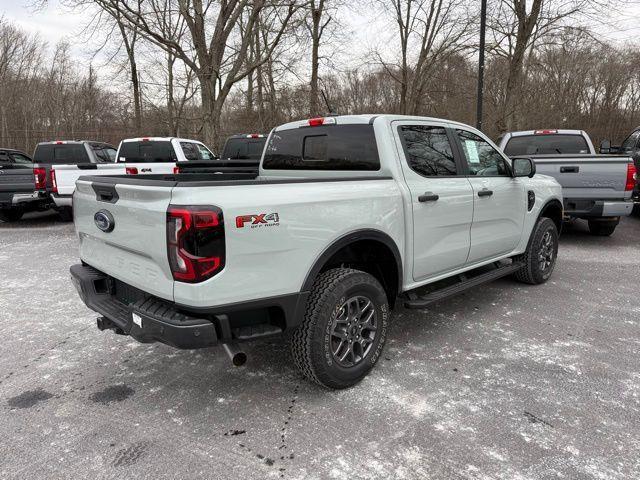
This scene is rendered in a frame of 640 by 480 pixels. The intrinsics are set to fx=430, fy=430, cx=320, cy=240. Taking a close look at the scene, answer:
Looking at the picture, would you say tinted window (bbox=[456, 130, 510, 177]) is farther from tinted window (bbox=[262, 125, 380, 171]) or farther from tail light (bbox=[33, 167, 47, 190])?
tail light (bbox=[33, 167, 47, 190])

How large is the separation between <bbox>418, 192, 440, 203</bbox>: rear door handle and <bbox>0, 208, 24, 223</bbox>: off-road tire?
10.4 meters

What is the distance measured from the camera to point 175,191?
2.23 meters

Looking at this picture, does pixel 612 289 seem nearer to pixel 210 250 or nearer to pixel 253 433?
pixel 253 433

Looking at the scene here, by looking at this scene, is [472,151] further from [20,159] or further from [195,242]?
[20,159]

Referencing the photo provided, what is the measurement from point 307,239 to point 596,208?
6059mm

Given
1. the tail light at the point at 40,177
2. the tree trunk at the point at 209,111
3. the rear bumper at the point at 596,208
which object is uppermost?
the tree trunk at the point at 209,111

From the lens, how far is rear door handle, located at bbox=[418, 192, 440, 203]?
3.34m

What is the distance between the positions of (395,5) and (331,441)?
2624 centimetres

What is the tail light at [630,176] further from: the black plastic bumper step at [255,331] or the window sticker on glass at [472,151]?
the black plastic bumper step at [255,331]

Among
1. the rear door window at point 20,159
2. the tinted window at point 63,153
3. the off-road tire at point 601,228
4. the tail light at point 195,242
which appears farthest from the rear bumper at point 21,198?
the off-road tire at point 601,228

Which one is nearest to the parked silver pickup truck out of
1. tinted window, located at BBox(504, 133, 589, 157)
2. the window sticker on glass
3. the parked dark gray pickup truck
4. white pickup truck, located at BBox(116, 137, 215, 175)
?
tinted window, located at BBox(504, 133, 589, 157)

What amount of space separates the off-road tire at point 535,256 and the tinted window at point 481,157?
965 mm

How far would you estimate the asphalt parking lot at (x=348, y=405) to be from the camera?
7.52ft

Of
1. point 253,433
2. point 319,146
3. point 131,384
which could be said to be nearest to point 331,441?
point 253,433
